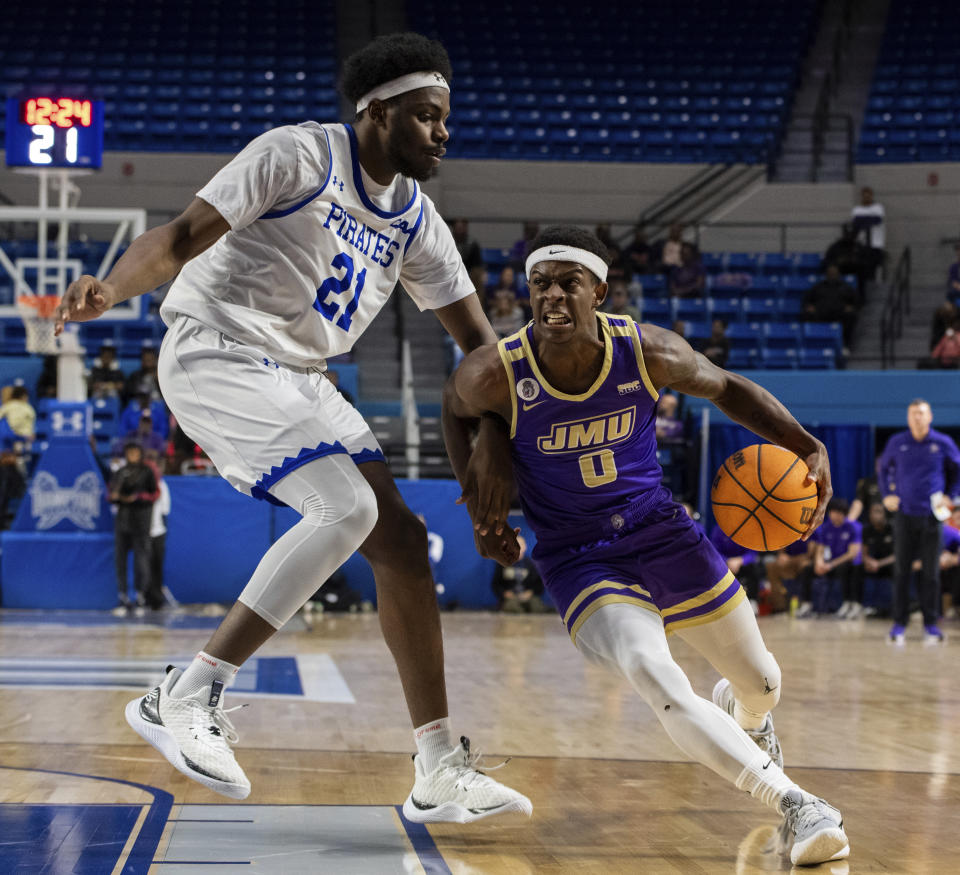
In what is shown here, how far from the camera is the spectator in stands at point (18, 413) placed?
13.2m

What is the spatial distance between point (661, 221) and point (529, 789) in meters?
16.0

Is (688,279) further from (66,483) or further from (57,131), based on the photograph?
(66,483)

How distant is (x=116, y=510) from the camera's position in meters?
11.8

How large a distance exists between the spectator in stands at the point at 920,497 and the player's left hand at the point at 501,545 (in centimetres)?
755

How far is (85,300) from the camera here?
279 centimetres

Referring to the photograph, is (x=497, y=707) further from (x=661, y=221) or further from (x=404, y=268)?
(x=661, y=221)

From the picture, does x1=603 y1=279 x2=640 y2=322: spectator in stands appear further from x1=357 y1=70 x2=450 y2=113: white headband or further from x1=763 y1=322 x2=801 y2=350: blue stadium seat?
x1=357 y1=70 x2=450 y2=113: white headband

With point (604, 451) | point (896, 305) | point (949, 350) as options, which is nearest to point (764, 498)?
point (604, 451)

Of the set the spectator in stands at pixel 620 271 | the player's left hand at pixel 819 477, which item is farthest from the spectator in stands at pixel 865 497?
the player's left hand at pixel 819 477

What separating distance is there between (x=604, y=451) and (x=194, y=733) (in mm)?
1405

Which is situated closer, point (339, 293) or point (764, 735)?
point (339, 293)

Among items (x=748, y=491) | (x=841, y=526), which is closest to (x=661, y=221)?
(x=841, y=526)

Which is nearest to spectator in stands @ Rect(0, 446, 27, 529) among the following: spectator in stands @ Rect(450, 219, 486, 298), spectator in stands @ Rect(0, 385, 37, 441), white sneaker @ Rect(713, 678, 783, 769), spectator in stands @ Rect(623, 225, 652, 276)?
spectator in stands @ Rect(0, 385, 37, 441)

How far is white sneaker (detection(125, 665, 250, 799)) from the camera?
3070mm
